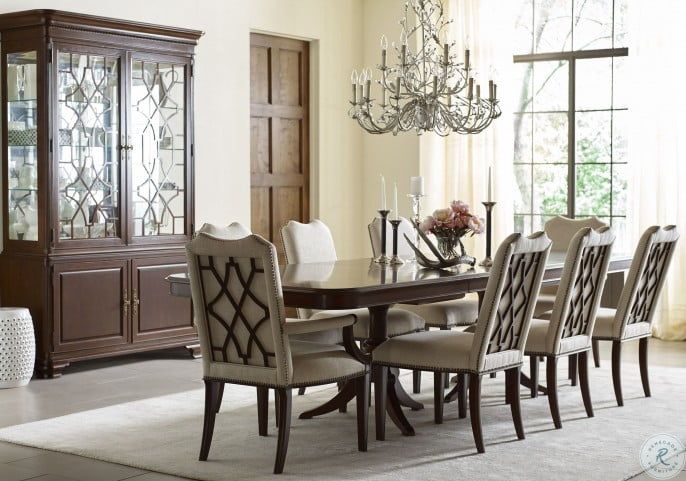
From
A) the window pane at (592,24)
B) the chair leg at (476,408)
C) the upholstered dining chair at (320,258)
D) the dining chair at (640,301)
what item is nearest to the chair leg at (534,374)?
the dining chair at (640,301)

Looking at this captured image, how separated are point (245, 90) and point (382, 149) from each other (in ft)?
5.04

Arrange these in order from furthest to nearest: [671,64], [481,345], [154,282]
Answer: [671,64]
[154,282]
[481,345]

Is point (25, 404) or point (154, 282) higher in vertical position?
point (154, 282)

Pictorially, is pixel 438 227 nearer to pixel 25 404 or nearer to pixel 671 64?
pixel 25 404

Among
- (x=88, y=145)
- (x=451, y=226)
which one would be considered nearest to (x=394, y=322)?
(x=451, y=226)

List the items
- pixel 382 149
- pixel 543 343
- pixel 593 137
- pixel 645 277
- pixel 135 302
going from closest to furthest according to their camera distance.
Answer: pixel 543 343 < pixel 645 277 < pixel 135 302 < pixel 593 137 < pixel 382 149

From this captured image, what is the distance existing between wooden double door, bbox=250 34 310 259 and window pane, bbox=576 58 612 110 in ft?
6.62

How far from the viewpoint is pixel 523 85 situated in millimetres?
8117

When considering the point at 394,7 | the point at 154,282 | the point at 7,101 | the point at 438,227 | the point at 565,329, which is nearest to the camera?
the point at 565,329

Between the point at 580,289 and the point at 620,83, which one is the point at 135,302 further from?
the point at 620,83

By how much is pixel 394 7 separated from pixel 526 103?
4.19ft

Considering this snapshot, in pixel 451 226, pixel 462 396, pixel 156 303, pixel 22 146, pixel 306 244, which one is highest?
pixel 22 146

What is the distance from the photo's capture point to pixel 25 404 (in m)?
5.11

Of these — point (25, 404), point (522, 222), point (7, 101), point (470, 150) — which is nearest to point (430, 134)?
point (470, 150)
